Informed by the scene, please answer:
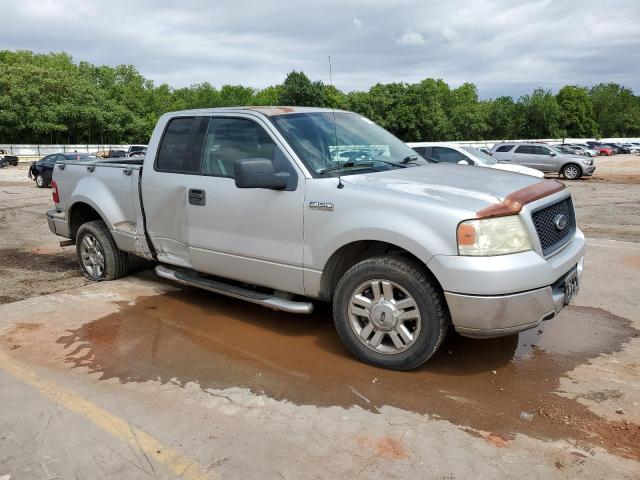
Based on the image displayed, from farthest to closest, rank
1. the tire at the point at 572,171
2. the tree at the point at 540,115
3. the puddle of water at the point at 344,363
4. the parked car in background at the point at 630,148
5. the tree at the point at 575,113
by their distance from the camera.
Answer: the tree at the point at 575,113 → the tree at the point at 540,115 → the parked car in background at the point at 630,148 → the tire at the point at 572,171 → the puddle of water at the point at 344,363

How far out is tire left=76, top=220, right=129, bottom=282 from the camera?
630 cm

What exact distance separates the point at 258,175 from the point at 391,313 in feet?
4.56

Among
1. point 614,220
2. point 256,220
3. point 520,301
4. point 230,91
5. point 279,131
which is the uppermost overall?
point 230,91

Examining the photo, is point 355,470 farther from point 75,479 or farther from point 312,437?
point 75,479

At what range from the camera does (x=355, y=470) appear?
2.84m

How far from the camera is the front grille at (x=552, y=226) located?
3.77m

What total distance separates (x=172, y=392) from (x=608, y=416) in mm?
2738

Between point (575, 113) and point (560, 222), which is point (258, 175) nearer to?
point (560, 222)

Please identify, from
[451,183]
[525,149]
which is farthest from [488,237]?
[525,149]

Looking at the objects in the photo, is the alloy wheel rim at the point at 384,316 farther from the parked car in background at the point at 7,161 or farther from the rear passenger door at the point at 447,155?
the parked car in background at the point at 7,161

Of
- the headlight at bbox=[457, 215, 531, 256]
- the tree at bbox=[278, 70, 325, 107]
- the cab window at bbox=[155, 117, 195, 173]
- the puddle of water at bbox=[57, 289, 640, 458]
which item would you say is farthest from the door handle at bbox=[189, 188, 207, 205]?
the tree at bbox=[278, 70, 325, 107]

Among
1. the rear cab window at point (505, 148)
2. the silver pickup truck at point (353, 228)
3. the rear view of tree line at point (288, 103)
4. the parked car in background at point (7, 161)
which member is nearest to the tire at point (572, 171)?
the rear cab window at point (505, 148)

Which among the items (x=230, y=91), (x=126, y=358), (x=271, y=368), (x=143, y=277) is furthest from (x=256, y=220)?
(x=230, y=91)

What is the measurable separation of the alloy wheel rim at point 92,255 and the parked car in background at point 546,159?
2147cm
